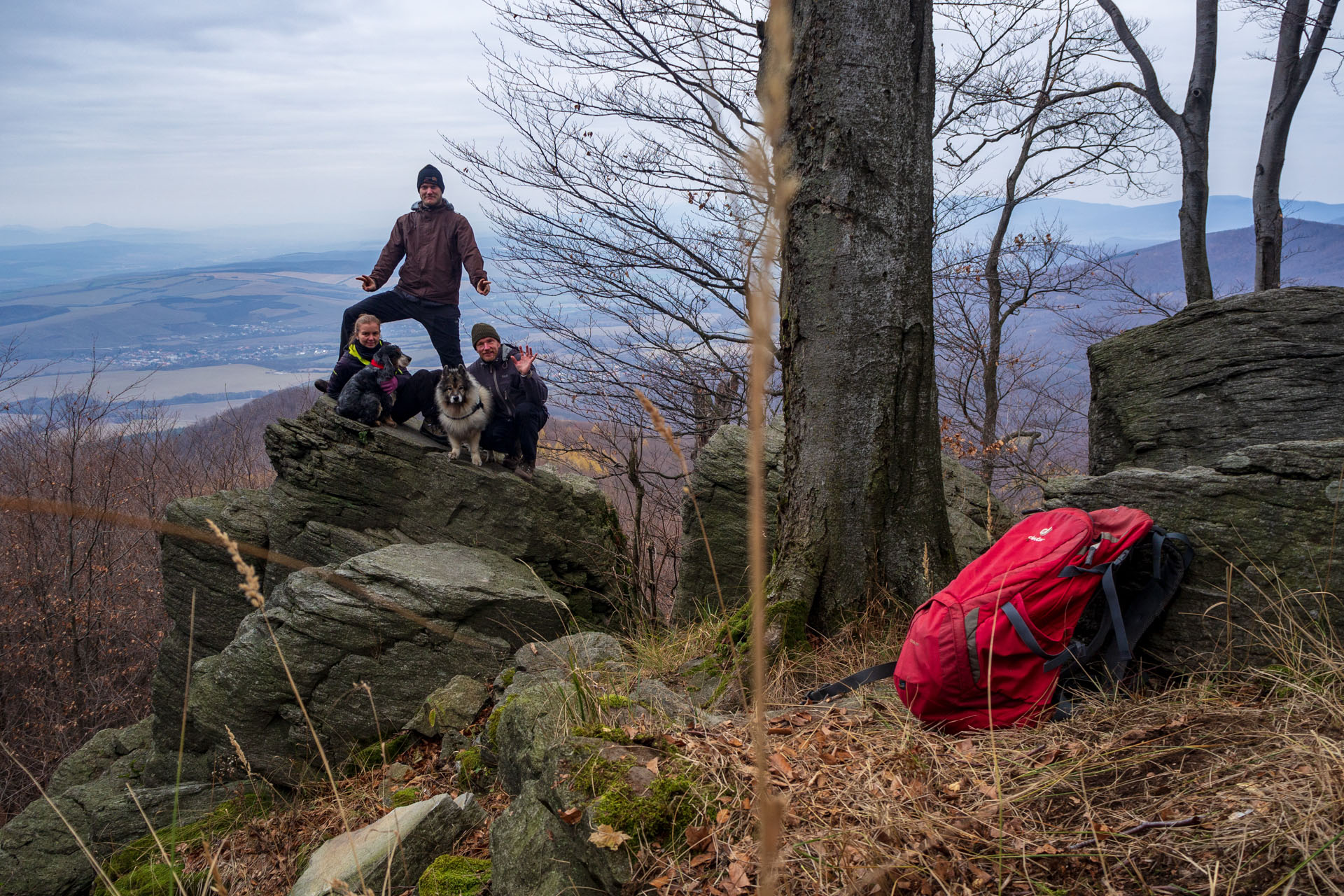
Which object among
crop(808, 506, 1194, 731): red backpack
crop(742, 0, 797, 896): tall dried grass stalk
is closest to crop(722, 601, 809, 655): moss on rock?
crop(808, 506, 1194, 731): red backpack

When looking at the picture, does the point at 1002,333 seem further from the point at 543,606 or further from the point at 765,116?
the point at 765,116

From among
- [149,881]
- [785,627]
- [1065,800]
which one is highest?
[1065,800]

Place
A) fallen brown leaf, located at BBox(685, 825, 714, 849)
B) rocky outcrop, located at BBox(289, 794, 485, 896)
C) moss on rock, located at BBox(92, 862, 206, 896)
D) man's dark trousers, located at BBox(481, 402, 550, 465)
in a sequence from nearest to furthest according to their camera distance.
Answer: fallen brown leaf, located at BBox(685, 825, 714, 849) < rocky outcrop, located at BBox(289, 794, 485, 896) < moss on rock, located at BBox(92, 862, 206, 896) < man's dark trousers, located at BBox(481, 402, 550, 465)

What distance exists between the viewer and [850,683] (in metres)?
3.12

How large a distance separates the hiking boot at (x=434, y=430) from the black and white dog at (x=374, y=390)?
432 mm

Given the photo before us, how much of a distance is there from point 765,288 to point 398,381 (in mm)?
7939

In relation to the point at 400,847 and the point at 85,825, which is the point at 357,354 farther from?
the point at 85,825

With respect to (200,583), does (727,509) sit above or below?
above

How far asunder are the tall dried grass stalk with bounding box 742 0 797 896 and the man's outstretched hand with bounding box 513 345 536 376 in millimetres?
6611

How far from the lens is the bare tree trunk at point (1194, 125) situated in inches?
354

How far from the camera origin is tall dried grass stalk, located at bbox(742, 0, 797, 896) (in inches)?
21.2

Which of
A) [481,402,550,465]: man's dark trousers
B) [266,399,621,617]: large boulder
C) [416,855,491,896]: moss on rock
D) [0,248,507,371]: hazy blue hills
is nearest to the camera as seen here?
[416,855,491,896]: moss on rock

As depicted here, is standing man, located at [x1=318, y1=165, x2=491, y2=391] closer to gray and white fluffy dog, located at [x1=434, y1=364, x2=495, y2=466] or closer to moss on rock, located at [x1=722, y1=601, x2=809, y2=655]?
gray and white fluffy dog, located at [x1=434, y1=364, x2=495, y2=466]

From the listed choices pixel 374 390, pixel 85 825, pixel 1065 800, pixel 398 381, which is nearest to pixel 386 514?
pixel 374 390
